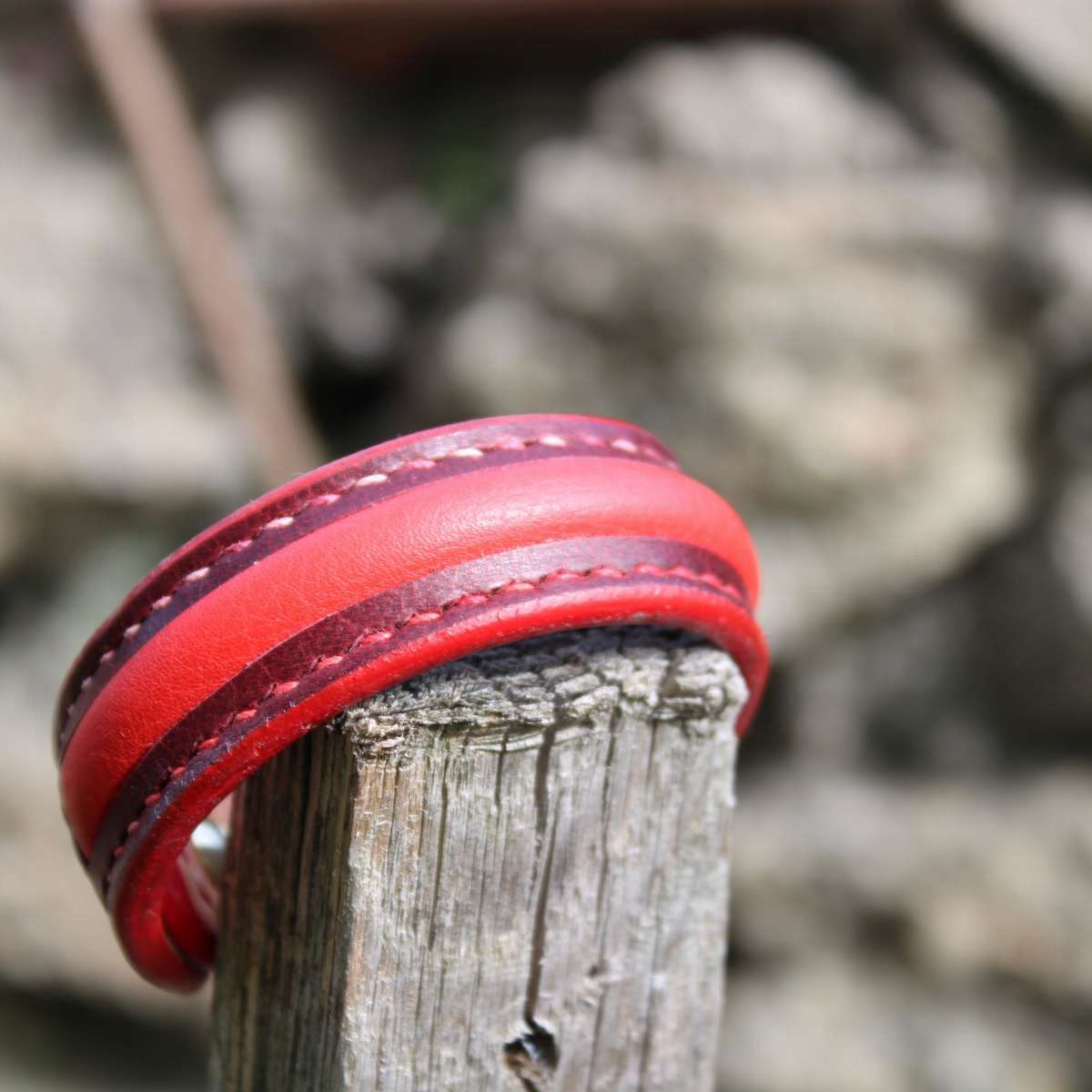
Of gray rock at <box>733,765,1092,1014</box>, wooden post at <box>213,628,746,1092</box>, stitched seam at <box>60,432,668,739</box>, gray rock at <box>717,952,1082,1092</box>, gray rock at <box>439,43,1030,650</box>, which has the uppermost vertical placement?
gray rock at <box>439,43,1030,650</box>

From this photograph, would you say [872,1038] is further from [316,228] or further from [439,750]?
[316,228]

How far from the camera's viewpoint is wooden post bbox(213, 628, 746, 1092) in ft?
2.13

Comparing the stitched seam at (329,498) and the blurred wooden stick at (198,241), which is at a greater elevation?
the blurred wooden stick at (198,241)

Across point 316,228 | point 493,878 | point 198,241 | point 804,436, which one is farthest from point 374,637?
point 316,228

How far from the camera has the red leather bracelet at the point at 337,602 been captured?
62cm

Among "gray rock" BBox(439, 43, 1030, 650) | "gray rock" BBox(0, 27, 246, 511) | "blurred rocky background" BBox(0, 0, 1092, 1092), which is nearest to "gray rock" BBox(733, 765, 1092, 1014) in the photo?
"blurred rocky background" BBox(0, 0, 1092, 1092)

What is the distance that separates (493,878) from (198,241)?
2.81 meters

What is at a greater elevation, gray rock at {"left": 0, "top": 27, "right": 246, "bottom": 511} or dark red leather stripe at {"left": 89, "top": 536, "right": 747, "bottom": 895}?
gray rock at {"left": 0, "top": 27, "right": 246, "bottom": 511}

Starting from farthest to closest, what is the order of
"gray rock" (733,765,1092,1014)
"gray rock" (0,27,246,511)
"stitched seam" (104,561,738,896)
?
"gray rock" (0,27,246,511)
"gray rock" (733,765,1092,1014)
"stitched seam" (104,561,738,896)

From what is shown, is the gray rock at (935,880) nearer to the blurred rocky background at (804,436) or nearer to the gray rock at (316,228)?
the blurred rocky background at (804,436)

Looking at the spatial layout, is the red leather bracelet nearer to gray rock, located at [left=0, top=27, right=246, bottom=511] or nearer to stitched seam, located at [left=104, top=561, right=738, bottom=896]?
stitched seam, located at [left=104, top=561, right=738, bottom=896]

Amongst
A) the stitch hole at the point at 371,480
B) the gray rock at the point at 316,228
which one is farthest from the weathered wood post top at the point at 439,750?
the gray rock at the point at 316,228

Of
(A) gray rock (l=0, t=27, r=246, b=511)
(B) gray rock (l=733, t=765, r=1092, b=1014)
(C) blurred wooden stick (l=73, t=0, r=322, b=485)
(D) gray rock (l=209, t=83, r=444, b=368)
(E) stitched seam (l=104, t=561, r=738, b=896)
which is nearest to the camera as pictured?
(E) stitched seam (l=104, t=561, r=738, b=896)

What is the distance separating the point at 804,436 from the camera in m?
2.70
